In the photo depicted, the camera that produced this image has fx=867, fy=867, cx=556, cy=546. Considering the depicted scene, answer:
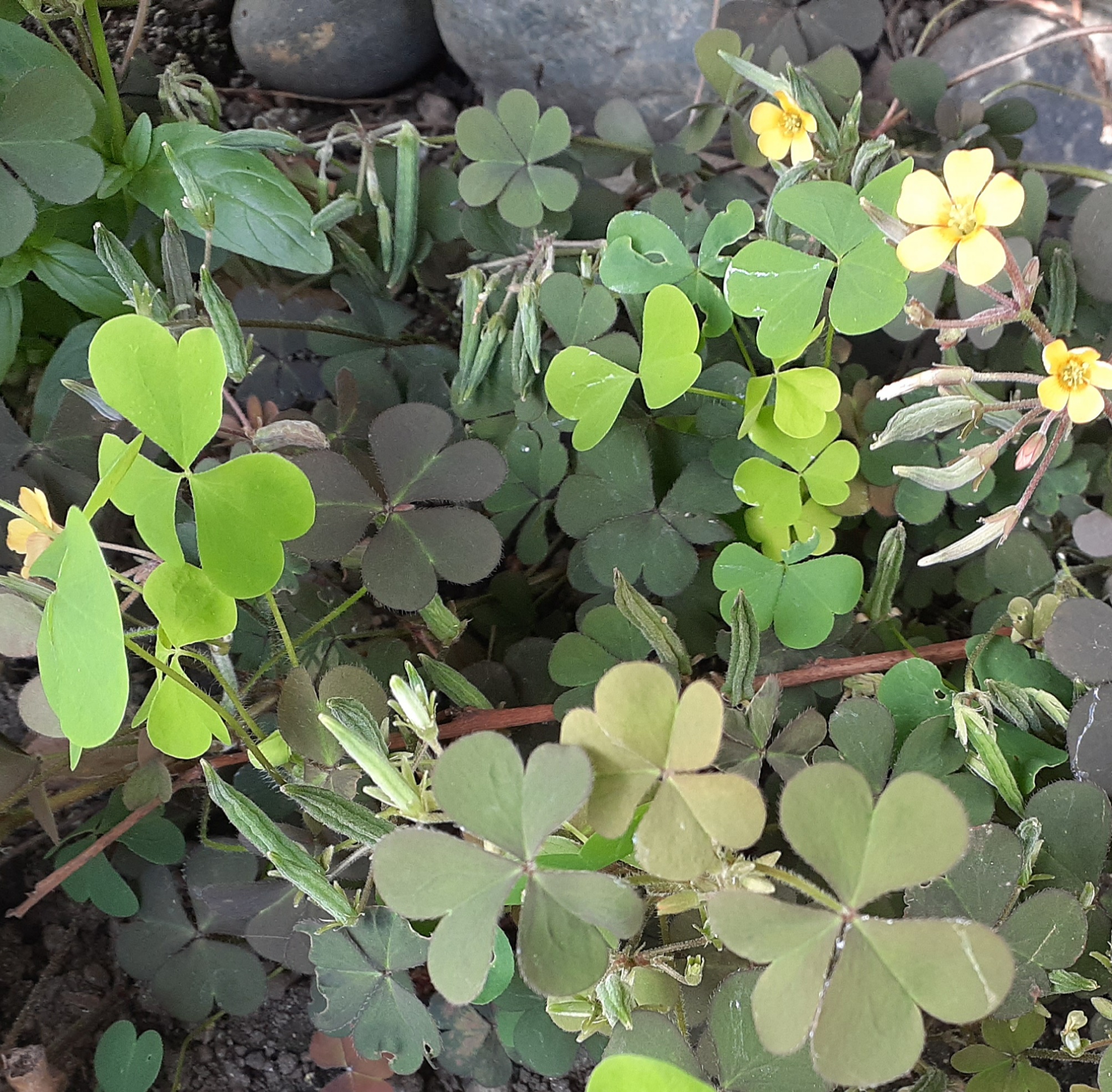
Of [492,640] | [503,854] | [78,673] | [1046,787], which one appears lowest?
[492,640]

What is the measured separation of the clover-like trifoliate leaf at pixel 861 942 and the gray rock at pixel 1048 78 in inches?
Answer: 61.4

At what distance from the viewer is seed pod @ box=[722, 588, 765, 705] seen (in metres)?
1.00

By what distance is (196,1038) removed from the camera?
135 cm

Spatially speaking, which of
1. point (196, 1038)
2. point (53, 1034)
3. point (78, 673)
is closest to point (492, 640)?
point (78, 673)

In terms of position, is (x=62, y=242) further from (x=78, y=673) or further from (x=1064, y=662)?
(x=1064, y=662)

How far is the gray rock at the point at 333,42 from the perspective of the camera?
5.71 ft

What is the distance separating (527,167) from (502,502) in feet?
1.79

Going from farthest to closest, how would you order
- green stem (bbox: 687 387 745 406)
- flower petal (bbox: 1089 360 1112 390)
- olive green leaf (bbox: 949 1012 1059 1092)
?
green stem (bbox: 687 387 745 406) < olive green leaf (bbox: 949 1012 1059 1092) < flower petal (bbox: 1089 360 1112 390)

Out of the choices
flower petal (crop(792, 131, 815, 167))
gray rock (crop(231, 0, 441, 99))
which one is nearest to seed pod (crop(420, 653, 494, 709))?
flower petal (crop(792, 131, 815, 167))

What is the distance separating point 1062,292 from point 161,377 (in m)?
1.16

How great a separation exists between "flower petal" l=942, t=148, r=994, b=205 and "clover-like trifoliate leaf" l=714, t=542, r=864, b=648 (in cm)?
45

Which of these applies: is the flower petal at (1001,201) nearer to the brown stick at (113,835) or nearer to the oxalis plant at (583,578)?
the oxalis plant at (583,578)

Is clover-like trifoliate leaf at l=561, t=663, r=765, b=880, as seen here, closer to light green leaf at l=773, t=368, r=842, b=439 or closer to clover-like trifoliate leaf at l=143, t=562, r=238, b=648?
clover-like trifoliate leaf at l=143, t=562, r=238, b=648

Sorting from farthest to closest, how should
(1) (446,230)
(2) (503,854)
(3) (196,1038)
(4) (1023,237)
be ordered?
(1) (446,230) → (3) (196,1038) → (4) (1023,237) → (2) (503,854)
